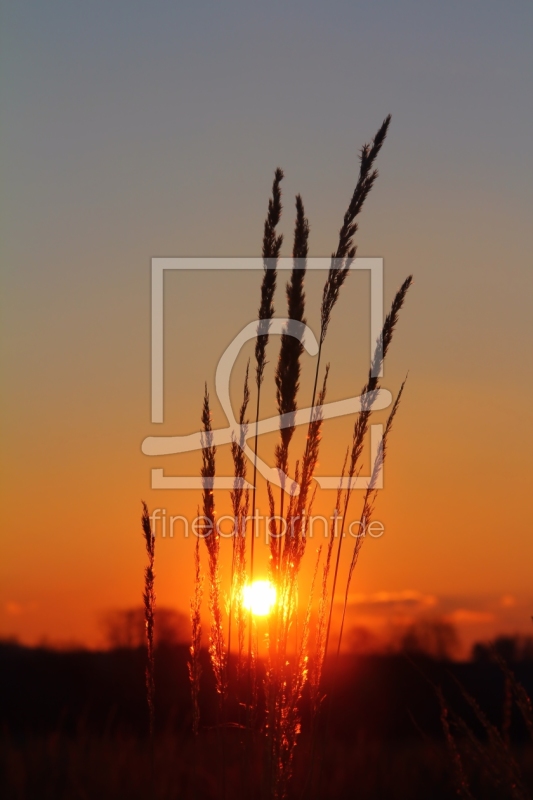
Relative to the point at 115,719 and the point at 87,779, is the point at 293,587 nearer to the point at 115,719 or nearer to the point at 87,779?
the point at 87,779

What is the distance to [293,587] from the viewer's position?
104 inches

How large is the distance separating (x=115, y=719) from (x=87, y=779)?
3.25 feet

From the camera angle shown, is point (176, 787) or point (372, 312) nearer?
point (176, 787)

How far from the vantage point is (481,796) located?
3506 millimetres

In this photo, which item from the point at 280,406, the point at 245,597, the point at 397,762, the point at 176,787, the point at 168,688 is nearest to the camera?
the point at 280,406

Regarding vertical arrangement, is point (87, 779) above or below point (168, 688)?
below

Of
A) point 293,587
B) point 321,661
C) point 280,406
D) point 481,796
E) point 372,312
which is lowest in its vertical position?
point 481,796

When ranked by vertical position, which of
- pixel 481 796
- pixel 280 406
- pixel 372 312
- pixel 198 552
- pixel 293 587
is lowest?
pixel 481 796

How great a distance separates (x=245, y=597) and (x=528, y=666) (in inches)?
123

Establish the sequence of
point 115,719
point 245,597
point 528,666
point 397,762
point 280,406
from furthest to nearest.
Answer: point 528,666 < point 115,719 < point 397,762 < point 245,597 < point 280,406

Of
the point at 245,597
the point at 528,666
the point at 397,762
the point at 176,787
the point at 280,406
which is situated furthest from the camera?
the point at 528,666

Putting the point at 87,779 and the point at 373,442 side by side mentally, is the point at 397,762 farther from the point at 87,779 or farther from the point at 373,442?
the point at 373,442

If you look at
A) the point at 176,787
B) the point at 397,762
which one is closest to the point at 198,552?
the point at 176,787

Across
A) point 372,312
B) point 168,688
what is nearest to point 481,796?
point 372,312
